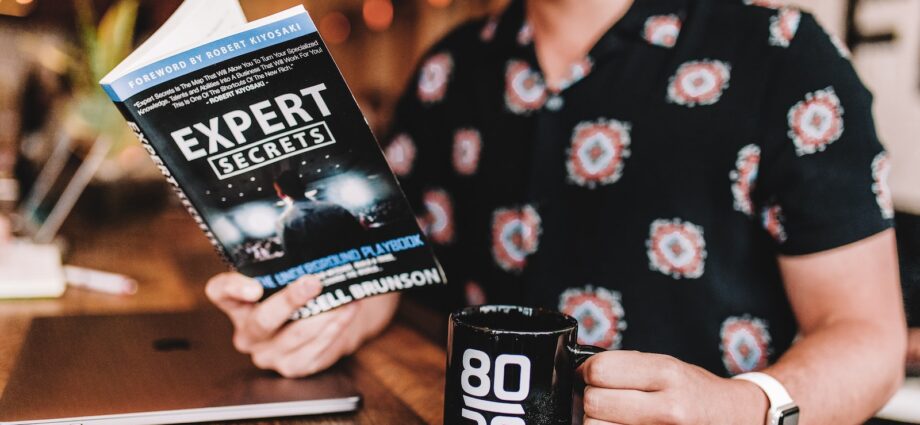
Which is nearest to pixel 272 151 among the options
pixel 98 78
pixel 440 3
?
pixel 98 78

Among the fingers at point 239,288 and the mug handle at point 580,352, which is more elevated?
the mug handle at point 580,352

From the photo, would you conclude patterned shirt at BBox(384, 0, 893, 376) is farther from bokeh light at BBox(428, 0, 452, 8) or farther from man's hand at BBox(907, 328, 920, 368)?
bokeh light at BBox(428, 0, 452, 8)

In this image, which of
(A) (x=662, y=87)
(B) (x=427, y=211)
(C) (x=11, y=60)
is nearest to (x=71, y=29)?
(C) (x=11, y=60)

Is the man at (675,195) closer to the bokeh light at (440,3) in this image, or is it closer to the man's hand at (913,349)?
the man's hand at (913,349)

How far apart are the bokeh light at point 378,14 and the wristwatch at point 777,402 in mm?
4400

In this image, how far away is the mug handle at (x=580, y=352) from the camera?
1.57ft

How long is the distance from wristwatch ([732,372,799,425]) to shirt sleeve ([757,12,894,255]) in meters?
0.25

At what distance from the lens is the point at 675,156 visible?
0.94 metres

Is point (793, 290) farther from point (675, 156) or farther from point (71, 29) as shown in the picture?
point (71, 29)

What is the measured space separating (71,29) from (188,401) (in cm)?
267

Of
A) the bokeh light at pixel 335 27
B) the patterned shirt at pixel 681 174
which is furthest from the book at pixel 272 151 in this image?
the bokeh light at pixel 335 27

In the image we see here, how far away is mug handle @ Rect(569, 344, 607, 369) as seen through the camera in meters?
0.48

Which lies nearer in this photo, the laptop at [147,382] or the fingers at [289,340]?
the laptop at [147,382]

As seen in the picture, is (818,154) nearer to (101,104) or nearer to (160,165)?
(160,165)
